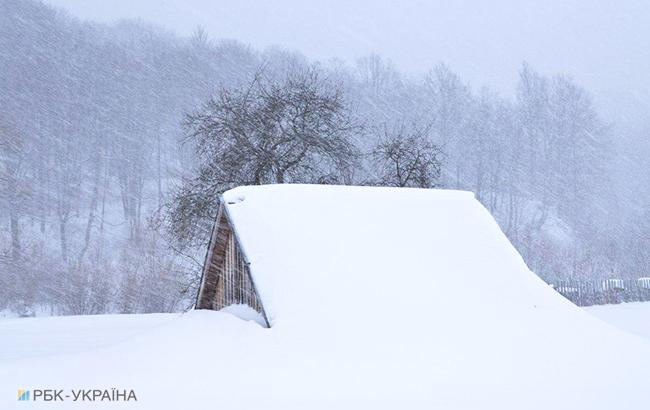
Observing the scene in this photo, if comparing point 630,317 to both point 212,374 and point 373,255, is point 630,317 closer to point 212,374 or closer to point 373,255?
point 373,255

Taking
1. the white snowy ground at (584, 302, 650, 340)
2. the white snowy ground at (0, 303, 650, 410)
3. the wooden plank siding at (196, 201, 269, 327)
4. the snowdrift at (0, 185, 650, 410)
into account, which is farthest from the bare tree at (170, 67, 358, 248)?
the white snowy ground at (0, 303, 650, 410)

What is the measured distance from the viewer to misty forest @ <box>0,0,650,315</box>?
89.6 ft

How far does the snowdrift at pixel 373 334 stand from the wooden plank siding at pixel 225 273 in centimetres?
34

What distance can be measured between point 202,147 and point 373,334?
19407 mm

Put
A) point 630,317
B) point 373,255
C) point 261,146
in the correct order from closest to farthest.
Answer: point 373,255
point 630,317
point 261,146

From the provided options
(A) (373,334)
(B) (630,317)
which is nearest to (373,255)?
(A) (373,334)

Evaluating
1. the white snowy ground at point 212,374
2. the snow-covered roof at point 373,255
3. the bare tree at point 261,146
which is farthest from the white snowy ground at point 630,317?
the bare tree at point 261,146

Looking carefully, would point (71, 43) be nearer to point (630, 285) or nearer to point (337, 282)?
point (630, 285)

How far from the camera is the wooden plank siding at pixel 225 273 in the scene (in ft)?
31.3

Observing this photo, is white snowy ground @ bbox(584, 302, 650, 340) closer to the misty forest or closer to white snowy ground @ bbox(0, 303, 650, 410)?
the misty forest

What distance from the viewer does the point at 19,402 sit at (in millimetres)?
6969

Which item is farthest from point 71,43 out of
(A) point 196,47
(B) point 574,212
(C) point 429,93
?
(B) point 574,212

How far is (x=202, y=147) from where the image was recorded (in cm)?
2600

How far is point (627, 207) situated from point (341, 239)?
176ft
